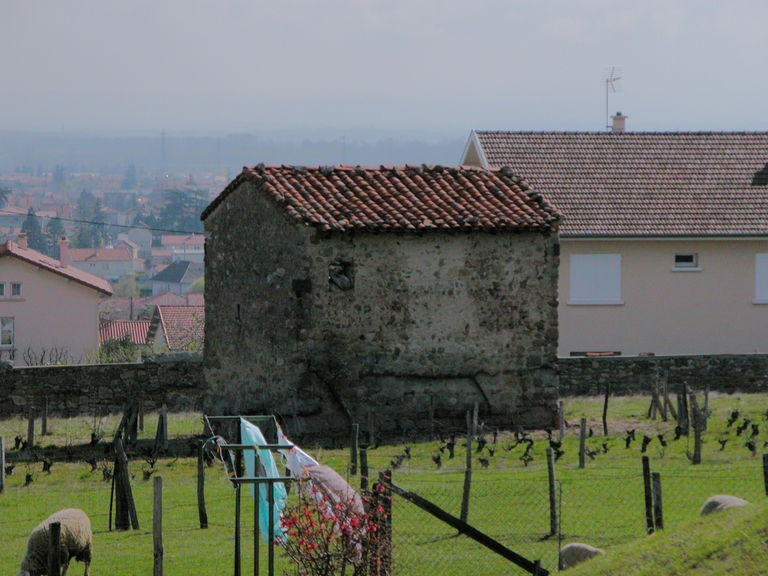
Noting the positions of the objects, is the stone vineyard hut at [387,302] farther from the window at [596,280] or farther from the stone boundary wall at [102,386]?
the window at [596,280]

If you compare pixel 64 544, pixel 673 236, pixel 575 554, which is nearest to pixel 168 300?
pixel 673 236

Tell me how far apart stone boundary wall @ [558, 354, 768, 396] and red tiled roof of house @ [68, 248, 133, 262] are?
133 metres

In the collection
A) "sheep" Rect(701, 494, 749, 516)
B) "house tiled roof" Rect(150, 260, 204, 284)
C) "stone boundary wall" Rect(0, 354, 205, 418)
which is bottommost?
"sheep" Rect(701, 494, 749, 516)

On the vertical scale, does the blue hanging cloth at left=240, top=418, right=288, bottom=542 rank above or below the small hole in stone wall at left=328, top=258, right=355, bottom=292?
below

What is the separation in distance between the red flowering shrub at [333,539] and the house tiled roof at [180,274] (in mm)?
134823

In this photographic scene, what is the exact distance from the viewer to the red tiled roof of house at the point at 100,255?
159538 millimetres

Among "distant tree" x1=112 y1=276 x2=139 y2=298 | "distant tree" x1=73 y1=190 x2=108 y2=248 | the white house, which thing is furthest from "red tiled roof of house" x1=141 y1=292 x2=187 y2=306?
the white house

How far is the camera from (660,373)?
29.8 meters

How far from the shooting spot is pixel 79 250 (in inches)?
6481

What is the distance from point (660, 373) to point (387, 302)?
31.9 feet

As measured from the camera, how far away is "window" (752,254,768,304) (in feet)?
114

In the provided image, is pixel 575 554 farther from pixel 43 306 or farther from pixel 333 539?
pixel 43 306

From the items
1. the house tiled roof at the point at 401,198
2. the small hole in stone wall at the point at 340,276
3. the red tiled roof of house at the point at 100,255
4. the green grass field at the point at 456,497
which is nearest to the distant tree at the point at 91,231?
the red tiled roof of house at the point at 100,255

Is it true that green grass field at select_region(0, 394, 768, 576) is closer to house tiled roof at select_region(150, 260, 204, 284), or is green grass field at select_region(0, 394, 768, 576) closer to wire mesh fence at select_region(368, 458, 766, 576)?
wire mesh fence at select_region(368, 458, 766, 576)
